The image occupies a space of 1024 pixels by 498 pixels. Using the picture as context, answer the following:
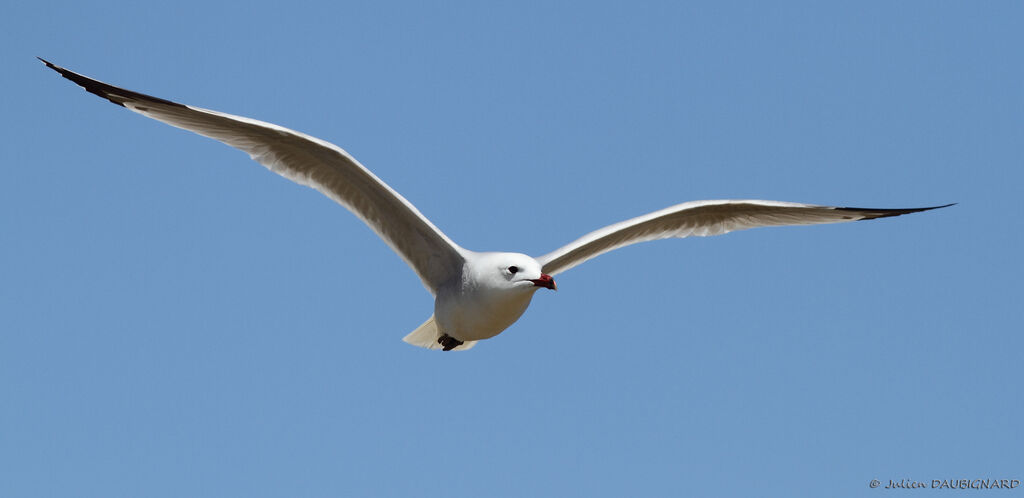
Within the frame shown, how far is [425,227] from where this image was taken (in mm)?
9781

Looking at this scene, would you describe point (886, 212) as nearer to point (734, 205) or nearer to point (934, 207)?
point (934, 207)

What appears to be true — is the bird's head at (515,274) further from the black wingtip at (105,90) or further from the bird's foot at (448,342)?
the black wingtip at (105,90)

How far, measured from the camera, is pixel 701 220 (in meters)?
11.3

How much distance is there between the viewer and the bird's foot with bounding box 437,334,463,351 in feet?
34.3

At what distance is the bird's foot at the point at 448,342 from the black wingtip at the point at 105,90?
3.14 m

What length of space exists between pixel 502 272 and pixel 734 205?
114 inches

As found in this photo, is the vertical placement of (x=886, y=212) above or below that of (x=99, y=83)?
below

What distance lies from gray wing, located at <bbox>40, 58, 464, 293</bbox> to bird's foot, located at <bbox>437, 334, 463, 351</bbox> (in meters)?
0.53

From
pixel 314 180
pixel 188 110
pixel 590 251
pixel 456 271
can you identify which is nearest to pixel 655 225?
pixel 590 251

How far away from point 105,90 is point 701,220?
18.6 ft

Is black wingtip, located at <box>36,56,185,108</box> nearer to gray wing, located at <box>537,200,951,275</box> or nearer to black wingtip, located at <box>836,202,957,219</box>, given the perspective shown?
gray wing, located at <box>537,200,951,275</box>

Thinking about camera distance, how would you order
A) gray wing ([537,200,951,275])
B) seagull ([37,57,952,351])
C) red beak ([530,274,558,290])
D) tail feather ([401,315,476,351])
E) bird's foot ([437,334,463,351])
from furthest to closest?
1. tail feather ([401,315,476,351])
2. gray wing ([537,200,951,275])
3. bird's foot ([437,334,463,351])
4. seagull ([37,57,952,351])
5. red beak ([530,274,558,290])

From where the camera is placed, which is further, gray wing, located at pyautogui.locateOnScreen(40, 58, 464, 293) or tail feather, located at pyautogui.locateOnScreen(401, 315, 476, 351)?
tail feather, located at pyautogui.locateOnScreen(401, 315, 476, 351)

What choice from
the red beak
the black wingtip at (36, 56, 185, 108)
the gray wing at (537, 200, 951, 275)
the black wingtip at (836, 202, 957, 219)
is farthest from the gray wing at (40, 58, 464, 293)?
the black wingtip at (836, 202, 957, 219)
